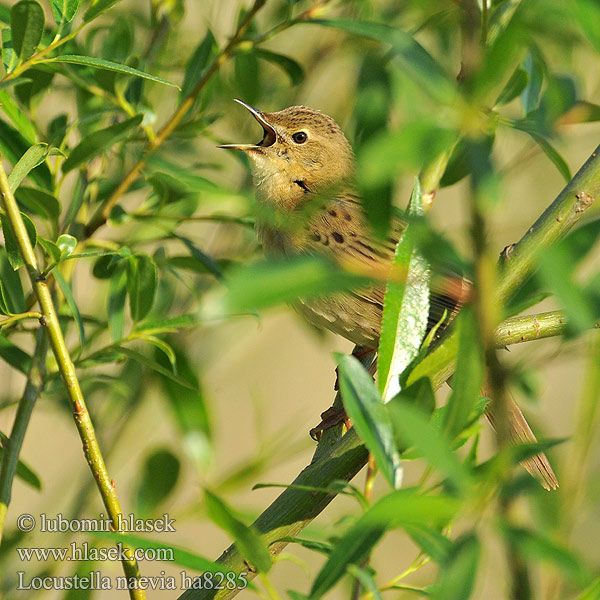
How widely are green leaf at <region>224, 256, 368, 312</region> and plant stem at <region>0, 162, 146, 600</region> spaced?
33.3 inches

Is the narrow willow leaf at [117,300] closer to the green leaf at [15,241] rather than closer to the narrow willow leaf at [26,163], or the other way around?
the green leaf at [15,241]

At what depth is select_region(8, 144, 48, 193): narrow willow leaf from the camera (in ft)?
5.05

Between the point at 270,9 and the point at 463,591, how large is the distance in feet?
7.77

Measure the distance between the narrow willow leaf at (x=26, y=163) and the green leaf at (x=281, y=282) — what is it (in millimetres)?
917

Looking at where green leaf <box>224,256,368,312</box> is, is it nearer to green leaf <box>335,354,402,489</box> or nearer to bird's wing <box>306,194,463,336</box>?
green leaf <box>335,354,402,489</box>

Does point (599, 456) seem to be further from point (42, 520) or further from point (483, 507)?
point (42, 520)

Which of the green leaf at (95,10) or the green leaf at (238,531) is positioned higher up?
the green leaf at (95,10)

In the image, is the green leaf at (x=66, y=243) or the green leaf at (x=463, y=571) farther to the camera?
the green leaf at (x=66, y=243)

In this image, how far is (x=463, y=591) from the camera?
803 millimetres

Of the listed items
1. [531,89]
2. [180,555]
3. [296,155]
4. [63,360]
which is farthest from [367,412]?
[296,155]

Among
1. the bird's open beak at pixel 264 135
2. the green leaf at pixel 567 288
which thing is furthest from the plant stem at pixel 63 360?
the bird's open beak at pixel 264 135

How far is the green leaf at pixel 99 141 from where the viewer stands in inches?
70.4

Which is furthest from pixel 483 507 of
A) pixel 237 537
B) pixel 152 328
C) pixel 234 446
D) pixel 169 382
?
pixel 234 446

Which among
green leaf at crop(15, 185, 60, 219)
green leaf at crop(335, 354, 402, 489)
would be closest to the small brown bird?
green leaf at crop(15, 185, 60, 219)
